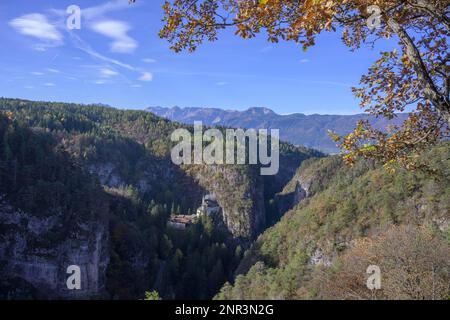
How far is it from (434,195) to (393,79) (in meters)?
42.8

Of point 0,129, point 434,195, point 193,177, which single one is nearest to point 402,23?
point 434,195

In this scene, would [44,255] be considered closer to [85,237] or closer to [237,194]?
[85,237]

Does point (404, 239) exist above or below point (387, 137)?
below

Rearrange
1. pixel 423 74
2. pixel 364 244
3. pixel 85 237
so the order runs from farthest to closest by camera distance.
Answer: pixel 85 237 → pixel 364 244 → pixel 423 74

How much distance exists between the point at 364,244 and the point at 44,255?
1938 inches

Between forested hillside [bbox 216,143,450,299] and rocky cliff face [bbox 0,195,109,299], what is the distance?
24874 mm

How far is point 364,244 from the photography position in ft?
97.7

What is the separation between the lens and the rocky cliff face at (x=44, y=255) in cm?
5706

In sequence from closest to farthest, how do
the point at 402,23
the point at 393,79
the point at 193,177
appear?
the point at 402,23
the point at 393,79
the point at 193,177

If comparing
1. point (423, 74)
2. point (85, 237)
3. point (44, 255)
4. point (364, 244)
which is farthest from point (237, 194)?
point (423, 74)

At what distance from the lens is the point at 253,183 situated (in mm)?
160125

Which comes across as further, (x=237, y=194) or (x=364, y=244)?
(x=237, y=194)
